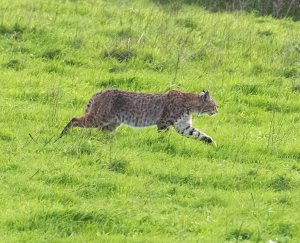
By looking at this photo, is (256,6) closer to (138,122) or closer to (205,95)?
(205,95)

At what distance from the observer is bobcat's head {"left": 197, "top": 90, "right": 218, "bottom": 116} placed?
13773mm

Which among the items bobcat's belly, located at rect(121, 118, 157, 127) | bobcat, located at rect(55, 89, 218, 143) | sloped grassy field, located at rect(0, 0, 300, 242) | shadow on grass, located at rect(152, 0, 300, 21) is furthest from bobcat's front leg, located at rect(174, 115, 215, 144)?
shadow on grass, located at rect(152, 0, 300, 21)

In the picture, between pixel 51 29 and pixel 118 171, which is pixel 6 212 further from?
pixel 51 29

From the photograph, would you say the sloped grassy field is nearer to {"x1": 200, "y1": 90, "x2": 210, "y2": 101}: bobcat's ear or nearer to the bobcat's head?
the bobcat's head

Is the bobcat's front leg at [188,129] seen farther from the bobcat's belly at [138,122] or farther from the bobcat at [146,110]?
the bobcat's belly at [138,122]

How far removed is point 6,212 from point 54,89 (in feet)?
16.9


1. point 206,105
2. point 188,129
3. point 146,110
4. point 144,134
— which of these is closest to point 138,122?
point 146,110

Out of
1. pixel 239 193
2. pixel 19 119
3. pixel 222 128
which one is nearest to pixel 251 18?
pixel 222 128

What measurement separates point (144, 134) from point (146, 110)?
506 mm

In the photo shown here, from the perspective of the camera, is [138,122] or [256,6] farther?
[256,6]

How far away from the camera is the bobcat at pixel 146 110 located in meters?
12.8

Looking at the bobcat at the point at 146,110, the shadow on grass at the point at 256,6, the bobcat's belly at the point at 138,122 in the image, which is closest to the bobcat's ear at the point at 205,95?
the bobcat at the point at 146,110

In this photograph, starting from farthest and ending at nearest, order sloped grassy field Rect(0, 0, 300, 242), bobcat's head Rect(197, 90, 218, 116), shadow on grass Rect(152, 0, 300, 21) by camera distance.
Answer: shadow on grass Rect(152, 0, 300, 21) < bobcat's head Rect(197, 90, 218, 116) < sloped grassy field Rect(0, 0, 300, 242)

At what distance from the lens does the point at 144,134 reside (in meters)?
12.9
